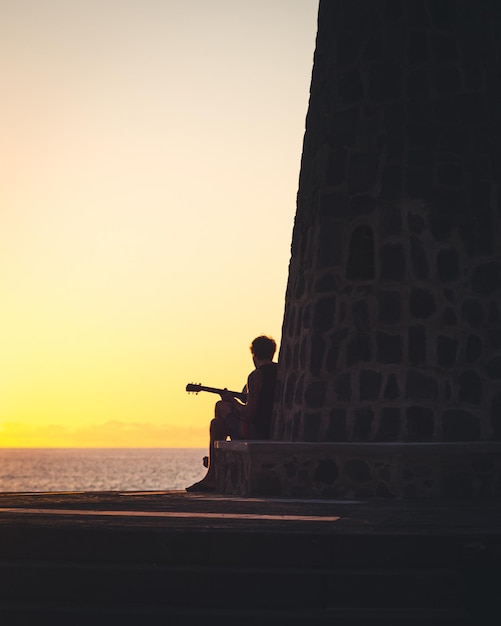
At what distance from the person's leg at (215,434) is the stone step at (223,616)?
23.3ft

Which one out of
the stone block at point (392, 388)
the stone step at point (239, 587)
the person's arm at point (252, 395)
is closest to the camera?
the stone step at point (239, 587)

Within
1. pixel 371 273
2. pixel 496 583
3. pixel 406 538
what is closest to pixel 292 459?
pixel 371 273

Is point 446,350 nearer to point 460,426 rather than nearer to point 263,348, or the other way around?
point 460,426

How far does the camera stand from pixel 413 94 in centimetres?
1179

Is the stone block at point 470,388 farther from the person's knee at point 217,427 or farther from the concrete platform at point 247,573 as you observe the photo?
the concrete platform at point 247,573

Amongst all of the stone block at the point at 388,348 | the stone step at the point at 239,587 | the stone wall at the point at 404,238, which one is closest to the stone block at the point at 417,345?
the stone wall at the point at 404,238

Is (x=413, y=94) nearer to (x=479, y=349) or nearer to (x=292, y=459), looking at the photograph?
(x=479, y=349)

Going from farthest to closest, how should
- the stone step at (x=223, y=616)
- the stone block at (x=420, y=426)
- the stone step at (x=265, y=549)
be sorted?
the stone block at (x=420, y=426), the stone step at (x=265, y=549), the stone step at (x=223, y=616)

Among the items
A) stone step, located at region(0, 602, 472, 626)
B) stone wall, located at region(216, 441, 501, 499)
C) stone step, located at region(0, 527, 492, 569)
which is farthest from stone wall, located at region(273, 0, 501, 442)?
stone step, located at region(0, 602, 472, 626)

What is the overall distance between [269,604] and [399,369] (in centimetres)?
587

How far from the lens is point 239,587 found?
18.7ft

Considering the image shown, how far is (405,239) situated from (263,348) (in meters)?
2.43

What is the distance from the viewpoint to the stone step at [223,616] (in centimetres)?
537

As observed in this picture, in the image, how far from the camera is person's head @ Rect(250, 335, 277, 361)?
1286 cm
